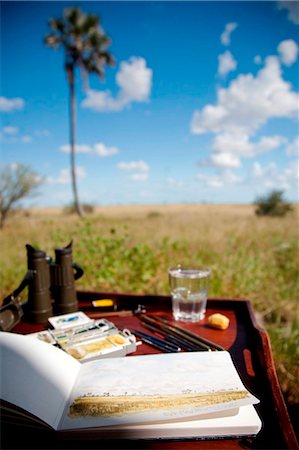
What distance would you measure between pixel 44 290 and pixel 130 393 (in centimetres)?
70

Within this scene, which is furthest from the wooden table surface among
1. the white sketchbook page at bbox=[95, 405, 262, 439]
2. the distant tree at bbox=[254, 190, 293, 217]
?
the distant tree at bbox=[254, 190, 293, 217]

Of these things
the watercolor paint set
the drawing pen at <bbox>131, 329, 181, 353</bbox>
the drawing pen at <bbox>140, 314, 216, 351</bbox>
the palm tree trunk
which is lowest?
the drawing pen at <bbox>131, 329, 181, 353</bbox>

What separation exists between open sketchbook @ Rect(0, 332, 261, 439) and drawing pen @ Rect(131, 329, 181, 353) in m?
0.13

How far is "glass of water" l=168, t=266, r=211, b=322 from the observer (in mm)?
1326

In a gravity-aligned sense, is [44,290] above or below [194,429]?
above

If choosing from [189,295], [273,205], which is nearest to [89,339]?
[189,295]

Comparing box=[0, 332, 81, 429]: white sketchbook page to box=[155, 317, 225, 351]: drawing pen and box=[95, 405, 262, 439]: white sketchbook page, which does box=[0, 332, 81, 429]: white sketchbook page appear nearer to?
box=[95, 405, 262, 439]: white sketchbook page

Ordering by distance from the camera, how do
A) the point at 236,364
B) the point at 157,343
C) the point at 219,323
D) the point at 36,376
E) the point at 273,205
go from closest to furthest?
the point at 36,376, the point at 236,364, the point at 157,343, the point at 219,323, the point at 273,205

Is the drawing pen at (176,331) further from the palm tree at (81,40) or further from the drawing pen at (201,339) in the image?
the palm tree at (81,40)

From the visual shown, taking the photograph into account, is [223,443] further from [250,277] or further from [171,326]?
[250,277]

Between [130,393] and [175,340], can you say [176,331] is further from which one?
[130,393]

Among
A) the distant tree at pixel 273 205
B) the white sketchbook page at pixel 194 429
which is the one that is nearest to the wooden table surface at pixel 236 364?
the white sketchbook page at pixel 194 429

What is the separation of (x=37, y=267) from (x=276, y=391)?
0.90m

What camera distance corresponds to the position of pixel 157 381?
0.78 meters
